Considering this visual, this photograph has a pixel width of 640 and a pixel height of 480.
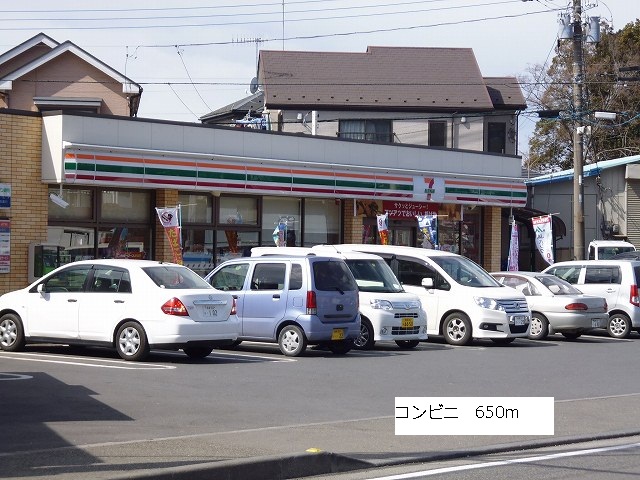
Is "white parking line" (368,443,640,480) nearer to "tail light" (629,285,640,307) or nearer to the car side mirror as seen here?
the car side mirror

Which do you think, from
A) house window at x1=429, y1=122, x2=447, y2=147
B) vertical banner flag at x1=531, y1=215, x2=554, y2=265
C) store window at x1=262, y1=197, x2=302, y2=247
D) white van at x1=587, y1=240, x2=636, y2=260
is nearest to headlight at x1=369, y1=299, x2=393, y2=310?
store window at x1=262, y1=197, x2=302, y2=247

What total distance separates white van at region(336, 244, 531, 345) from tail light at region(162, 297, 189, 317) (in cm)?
684

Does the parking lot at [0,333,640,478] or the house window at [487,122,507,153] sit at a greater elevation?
the house window at [487,122,507,153]

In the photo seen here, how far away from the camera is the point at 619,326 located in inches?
1019

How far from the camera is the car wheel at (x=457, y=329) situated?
22297mm

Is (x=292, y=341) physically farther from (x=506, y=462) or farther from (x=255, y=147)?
(x=255, y=147)

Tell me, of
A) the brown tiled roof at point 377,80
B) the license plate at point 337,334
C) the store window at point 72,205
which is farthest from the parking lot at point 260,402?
the brown tiled roof at point 377,80

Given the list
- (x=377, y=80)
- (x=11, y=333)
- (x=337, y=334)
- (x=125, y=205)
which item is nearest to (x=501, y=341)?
(x=337, y=334)

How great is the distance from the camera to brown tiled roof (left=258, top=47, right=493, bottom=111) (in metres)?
47.7

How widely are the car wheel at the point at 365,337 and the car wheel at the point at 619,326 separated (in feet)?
26.0

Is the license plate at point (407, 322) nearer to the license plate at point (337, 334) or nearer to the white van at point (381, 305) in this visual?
the white van at point (381, 305)

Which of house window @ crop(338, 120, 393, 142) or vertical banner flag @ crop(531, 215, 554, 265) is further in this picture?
house window @ crop(338, 120, 393, 142)

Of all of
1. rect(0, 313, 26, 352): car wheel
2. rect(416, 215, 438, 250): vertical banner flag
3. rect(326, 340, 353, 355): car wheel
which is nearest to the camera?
rect(0, 313, 26, 352): car wheel

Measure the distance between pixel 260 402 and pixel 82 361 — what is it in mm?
4838
